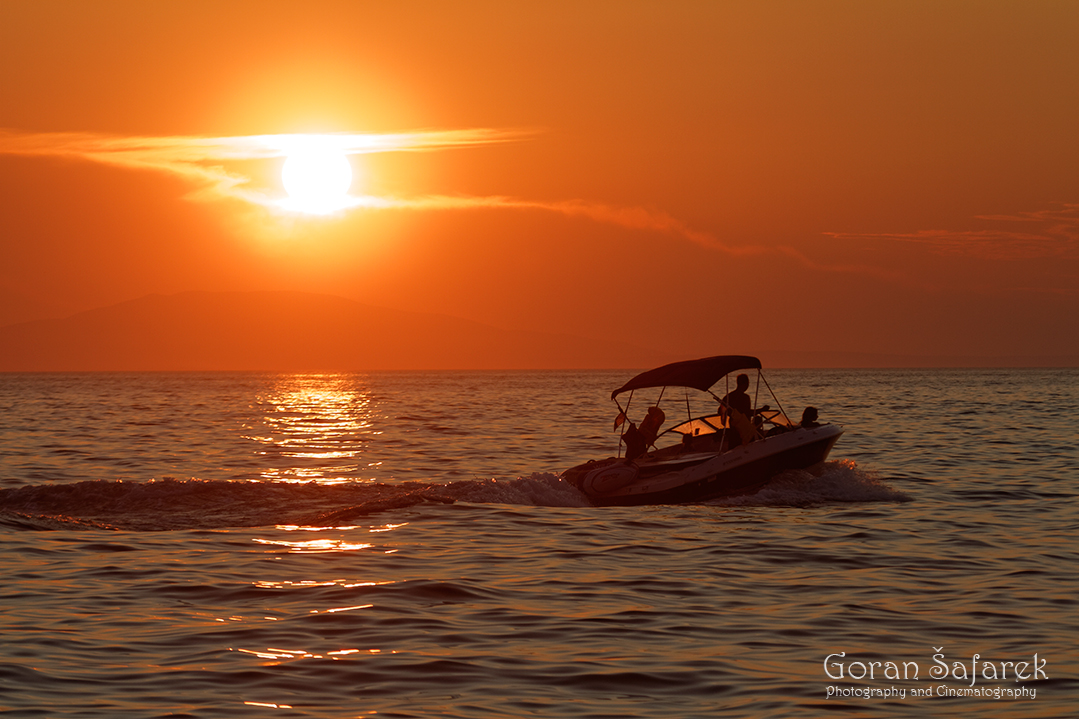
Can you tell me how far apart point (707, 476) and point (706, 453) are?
3.89 ft

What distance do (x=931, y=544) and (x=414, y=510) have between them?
33.7 feet

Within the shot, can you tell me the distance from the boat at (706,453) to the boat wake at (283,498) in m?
0.38

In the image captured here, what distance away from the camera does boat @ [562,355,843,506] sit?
24750 mm

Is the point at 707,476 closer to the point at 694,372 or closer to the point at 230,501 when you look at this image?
the point at 694,372

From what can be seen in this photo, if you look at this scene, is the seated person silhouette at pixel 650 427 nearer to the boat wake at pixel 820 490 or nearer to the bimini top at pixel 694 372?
the bimini top at pixel 694 372

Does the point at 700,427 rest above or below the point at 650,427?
below

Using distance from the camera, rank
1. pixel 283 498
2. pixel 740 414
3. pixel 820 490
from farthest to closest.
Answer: pixel 740 414 → pixel 820 490 → pixel 283 498

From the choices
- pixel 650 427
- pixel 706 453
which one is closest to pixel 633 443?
pixel 650 427

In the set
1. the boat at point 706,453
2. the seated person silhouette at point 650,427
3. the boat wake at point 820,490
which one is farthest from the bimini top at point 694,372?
the boat wake at point 820,490

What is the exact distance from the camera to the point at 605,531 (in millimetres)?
20281

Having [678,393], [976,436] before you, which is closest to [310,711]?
[976,436]

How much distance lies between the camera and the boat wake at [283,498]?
21406 millimetres

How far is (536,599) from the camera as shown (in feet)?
45.5

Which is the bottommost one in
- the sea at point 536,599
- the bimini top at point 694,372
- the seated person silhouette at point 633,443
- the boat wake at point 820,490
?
the boat wake at point 820,490
